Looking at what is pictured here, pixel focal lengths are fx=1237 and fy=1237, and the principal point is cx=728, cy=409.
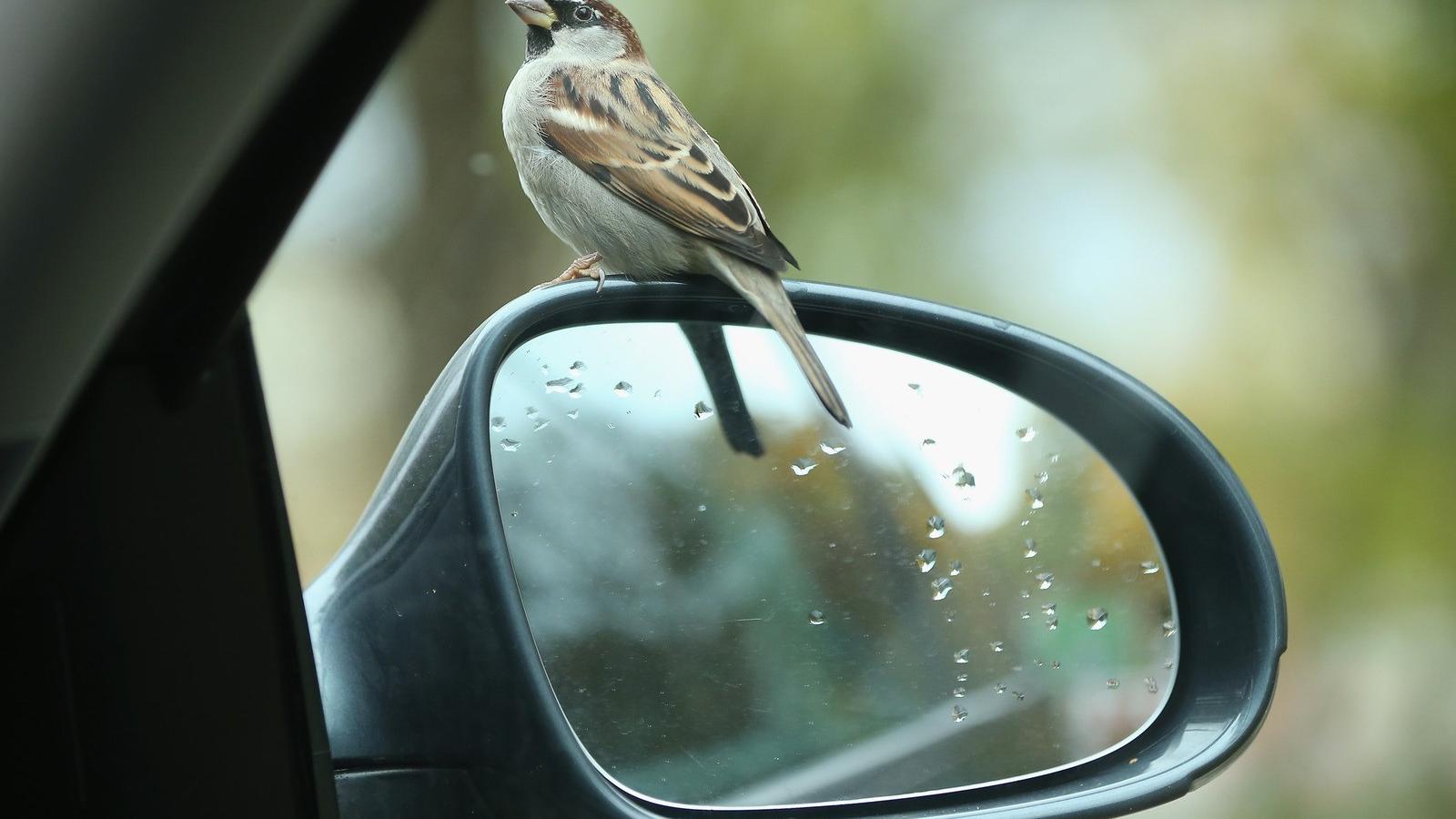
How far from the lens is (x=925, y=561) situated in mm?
1922

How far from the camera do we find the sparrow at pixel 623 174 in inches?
109

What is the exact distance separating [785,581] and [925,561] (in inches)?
11.5

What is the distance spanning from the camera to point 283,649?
3.88ft

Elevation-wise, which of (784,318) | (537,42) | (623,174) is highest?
(537,42)

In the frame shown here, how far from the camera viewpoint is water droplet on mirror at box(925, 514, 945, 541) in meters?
1.98

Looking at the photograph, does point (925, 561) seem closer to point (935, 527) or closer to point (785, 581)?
point (935, 527)

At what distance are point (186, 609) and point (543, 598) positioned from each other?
1.58ft

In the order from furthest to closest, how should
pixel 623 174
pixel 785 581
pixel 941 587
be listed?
1. pixel 623 174
2. pixel 941 587
3. pixel 785 581

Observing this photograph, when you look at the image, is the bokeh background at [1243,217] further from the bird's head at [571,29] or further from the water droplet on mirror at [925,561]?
the water droplet on mirror at [925,561]

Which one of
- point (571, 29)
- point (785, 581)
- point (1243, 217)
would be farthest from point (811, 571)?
point (1243, 217)

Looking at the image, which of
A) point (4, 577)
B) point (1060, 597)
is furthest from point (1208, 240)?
point (4, 577)

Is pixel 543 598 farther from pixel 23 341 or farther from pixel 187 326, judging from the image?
pixel 23 341

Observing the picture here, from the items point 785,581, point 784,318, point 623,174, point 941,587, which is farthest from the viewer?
point 623,174

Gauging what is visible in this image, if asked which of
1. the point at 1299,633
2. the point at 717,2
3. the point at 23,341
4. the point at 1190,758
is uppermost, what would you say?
the point at 717,2
